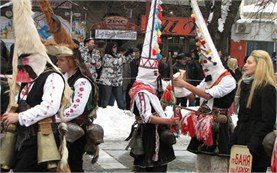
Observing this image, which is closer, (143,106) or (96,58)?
(143,106)

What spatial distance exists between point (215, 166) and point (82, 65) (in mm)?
2320

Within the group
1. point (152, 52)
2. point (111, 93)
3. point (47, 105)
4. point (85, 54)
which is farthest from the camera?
point (111, 93)

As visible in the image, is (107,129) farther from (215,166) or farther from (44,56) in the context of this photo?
(44,56)

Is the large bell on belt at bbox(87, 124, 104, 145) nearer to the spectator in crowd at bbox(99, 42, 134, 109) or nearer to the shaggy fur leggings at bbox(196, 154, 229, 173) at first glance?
the shaggy fur leggings at bbox(196, 154, 229, 173)

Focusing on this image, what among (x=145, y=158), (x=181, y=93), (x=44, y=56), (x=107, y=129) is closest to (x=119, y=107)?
(x=107, y=129)

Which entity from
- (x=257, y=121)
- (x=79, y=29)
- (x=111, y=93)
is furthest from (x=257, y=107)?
(x=79, y=29)

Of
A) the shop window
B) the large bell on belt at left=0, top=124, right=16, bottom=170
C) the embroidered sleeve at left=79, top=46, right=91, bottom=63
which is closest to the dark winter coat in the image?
the large bell on belt at left=0, top=124, right=16, bottom=170

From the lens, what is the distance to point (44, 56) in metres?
4.59

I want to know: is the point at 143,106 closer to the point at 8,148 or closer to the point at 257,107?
the point at 257,107

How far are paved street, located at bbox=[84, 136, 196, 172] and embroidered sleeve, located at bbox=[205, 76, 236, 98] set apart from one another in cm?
204

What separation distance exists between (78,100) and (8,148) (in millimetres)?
926

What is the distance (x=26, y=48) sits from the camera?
4574 mm

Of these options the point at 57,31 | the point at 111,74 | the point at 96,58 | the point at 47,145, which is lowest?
the point at 111,74

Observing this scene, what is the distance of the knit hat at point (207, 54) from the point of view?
680 centimetres
